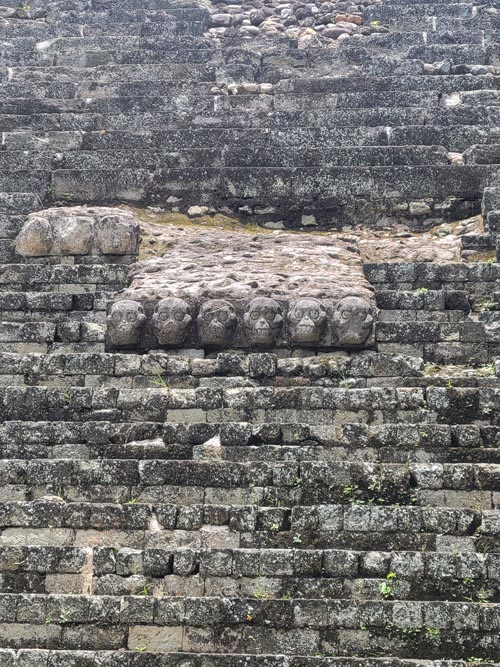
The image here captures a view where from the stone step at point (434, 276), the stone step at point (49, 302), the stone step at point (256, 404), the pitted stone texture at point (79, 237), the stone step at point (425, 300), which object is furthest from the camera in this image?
the pitted stone texture at point (79, 237)

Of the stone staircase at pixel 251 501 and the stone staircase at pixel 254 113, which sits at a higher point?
the stone staircase at pixel 254 113

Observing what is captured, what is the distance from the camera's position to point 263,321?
12609mm

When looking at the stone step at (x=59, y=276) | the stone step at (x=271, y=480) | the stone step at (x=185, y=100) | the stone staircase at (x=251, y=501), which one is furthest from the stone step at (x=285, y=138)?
the stone step at (x=271, y=480)

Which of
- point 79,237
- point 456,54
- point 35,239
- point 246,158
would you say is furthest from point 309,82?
point 35,239

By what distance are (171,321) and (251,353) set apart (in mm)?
750

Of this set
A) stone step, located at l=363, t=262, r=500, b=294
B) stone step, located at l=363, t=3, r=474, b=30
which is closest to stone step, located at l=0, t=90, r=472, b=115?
stone step, located at l=363, t=3, r=474, b=30

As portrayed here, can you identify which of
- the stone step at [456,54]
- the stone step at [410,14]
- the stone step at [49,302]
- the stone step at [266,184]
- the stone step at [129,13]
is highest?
the stone step at [410,14]

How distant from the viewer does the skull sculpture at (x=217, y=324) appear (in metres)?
12.6

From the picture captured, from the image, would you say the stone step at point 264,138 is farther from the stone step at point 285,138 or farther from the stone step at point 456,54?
the stone step at point 456,54

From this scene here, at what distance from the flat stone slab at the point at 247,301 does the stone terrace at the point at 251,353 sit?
28 millimetres

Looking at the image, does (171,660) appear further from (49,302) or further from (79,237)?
(79,237)

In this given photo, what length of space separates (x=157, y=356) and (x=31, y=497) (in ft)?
6.44

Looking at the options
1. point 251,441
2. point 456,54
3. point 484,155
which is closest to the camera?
point 251,441

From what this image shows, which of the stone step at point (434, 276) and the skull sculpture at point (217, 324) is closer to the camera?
the skull sculpture at point (217, 324)
